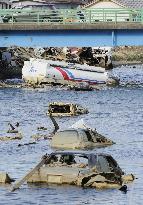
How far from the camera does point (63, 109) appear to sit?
8994cm

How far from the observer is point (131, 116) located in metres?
89.2

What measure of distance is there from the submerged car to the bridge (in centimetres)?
5822

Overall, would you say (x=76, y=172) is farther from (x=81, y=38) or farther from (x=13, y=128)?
(x=81, y=38)

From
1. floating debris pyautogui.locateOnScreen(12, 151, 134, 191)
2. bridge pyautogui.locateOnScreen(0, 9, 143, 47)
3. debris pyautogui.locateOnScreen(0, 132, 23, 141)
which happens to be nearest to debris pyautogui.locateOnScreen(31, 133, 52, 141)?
debris pyautogui.locateOnScreen(0, 132, 23, 141)

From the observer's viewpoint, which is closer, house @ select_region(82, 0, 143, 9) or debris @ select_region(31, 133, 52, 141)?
debris @ select_region(31, 133, 52, 141)

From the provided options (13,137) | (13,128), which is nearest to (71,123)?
(13,128)

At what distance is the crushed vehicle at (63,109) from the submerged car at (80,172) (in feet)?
132

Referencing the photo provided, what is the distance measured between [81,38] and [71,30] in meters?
1.33

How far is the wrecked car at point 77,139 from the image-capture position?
2480 inches

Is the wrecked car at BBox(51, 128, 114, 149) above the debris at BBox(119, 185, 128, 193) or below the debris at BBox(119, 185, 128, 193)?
below

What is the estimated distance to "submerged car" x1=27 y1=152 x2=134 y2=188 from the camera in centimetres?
4650

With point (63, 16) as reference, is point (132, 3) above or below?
above

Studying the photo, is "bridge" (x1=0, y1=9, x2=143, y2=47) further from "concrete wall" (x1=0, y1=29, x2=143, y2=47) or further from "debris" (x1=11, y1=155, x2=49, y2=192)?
"debris" (x1=11, y1=155, x2=49, y2=192)

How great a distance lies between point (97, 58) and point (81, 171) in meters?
121
